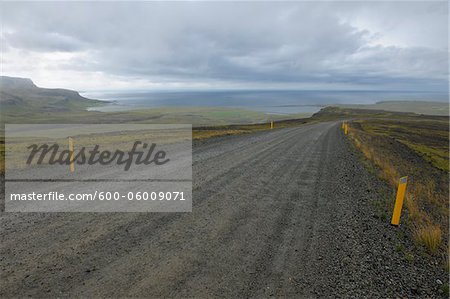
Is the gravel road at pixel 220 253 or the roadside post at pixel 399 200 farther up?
the roadside post at pixel 399 200

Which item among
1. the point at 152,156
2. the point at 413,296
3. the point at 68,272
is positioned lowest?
the point at 413,296

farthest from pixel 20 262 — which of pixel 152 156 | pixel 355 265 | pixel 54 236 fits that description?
pixel 152 156

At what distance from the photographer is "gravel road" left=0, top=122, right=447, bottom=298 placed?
459cm

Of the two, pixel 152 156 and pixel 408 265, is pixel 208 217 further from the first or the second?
pixel 152 156

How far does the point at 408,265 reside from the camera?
18.6 feet

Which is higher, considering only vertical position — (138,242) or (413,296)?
(138,242)

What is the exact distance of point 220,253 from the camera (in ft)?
18.5

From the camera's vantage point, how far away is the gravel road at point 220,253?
459cm

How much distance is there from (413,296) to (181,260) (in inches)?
162

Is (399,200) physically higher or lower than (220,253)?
higher

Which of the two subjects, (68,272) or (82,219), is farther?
(82,219)

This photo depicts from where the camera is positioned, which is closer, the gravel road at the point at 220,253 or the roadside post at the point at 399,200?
the gravel road at the point at 220,253

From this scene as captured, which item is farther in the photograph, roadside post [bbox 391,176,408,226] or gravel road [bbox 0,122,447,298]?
roadside post [bbox 391,176,408,226]

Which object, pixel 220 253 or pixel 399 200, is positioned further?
pixel 399 200
